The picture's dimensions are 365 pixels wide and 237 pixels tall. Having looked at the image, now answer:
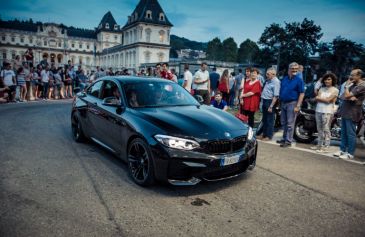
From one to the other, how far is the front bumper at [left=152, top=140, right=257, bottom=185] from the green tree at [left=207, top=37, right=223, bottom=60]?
125 m

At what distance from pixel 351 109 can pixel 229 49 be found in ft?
410

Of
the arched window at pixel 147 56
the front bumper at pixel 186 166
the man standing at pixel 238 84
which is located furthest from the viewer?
the arched window at pixel 147 56

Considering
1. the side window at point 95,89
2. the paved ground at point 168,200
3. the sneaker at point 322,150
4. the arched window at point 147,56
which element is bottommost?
the paved ground at point 168,200

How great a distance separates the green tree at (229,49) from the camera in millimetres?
124438

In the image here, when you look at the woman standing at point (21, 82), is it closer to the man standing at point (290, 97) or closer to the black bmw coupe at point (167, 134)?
the black bmw coupe at point (167, 134)

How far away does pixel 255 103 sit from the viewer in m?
7.95

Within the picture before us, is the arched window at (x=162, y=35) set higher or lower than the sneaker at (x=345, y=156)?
higher

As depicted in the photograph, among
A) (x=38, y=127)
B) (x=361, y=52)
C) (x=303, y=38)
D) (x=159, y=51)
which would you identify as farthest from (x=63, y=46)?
(x=38, y=127)

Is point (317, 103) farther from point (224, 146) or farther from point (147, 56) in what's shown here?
point (147, 56)

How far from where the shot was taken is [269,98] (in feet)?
25.5

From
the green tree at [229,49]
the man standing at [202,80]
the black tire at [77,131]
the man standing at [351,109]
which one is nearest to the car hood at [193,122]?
the black tire at [77,131]

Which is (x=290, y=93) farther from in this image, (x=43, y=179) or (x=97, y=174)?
(x=43, y=179)

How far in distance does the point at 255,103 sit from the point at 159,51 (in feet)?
239

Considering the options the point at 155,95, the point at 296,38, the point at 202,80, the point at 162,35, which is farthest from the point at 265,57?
the point at 155,95
